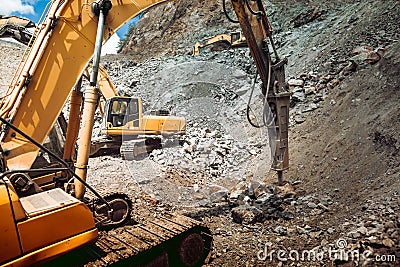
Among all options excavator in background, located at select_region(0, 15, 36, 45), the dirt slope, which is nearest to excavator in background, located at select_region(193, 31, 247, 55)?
the dirt slope

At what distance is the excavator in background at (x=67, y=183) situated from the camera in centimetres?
220

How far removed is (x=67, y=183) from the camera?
10.9ft

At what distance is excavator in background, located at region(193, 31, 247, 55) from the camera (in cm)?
1786

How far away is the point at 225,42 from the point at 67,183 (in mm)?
16713

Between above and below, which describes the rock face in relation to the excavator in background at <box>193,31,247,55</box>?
above

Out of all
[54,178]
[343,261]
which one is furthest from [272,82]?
[54,178]

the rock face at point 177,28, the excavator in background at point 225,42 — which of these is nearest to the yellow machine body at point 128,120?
the excavator in background at point 225,42

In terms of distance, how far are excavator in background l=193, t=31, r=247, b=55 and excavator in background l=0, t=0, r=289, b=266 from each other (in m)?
14.8

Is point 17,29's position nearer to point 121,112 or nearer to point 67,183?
point 67,183

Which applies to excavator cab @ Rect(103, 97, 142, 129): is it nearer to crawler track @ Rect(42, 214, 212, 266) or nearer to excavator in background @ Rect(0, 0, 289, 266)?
excavator in background @ Rect(0, 0, 289, 266)

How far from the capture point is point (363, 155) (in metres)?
5.44

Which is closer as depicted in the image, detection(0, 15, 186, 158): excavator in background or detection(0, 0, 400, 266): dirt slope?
detection(0, 0, 400, 266): dirt slope

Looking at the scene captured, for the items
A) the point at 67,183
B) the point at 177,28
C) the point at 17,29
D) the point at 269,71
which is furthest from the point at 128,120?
the point at 177,28

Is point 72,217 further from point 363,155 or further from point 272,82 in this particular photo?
point 363,155
